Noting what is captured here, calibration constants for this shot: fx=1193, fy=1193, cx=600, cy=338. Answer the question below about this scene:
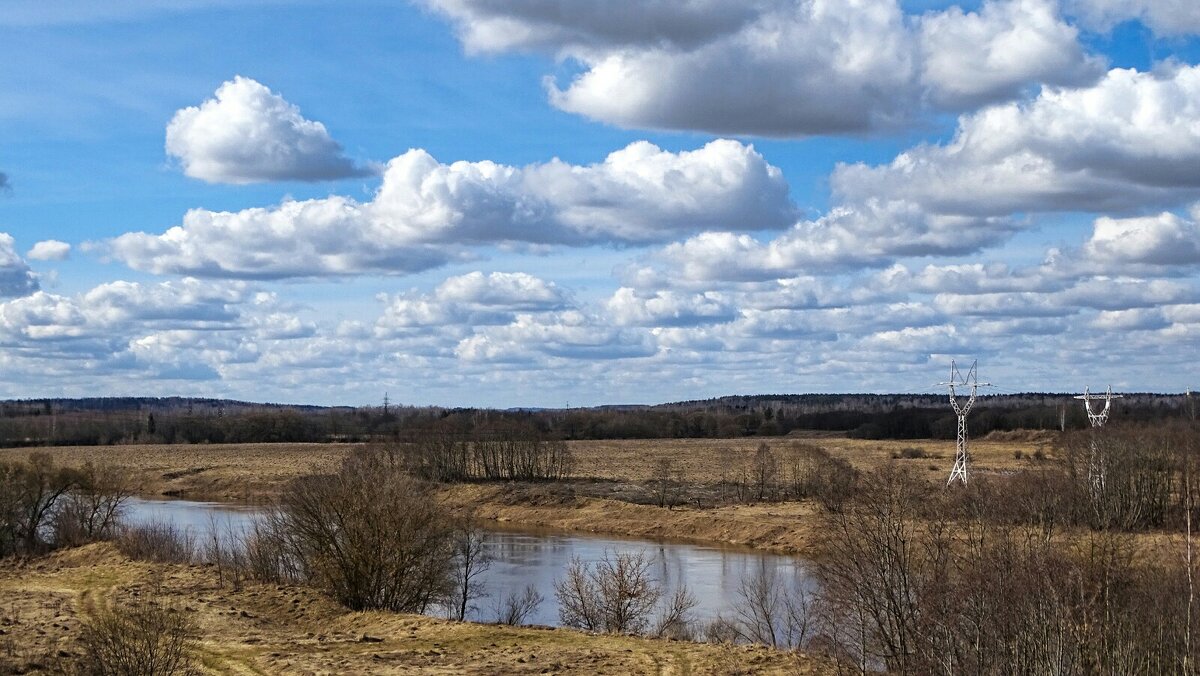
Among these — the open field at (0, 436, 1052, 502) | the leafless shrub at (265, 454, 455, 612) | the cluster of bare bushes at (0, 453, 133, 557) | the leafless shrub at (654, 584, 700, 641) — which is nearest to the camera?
the leafless shrub at (654, 584, 700, 641)

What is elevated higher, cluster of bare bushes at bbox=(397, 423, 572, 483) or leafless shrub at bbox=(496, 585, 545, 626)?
cluster of bare bushes at bbox=(397, 423, 572, 483)

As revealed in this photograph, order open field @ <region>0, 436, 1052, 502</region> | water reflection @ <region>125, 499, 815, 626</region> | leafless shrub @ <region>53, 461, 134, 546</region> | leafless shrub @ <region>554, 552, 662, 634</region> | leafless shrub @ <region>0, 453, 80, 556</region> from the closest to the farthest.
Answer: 1. leafless shrub @ <region>554, 552, 662, 634</region>
2. water reflection @ <region>125, 499, 815, 626</region>
3. leafless shrub @ <region>0, 453, 80, 556</region>
4. leafless shrub @ <region>53, 461, 134, 546</region>
5. open field @ <region>0, 436, 1052, 502</region>

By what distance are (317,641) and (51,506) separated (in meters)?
29.8

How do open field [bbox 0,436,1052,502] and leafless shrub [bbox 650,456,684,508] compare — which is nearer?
leafless shrub [bbox 650,456,684,508]

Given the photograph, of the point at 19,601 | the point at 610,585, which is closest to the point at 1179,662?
the point at 610,585

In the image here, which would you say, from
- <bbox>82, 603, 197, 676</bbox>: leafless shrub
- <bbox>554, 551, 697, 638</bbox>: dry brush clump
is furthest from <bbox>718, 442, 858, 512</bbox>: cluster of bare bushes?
<bbox>82, 603, 197, 676</bbox>: leafless shrub

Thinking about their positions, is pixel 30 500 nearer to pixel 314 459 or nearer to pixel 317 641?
pixel 317 641

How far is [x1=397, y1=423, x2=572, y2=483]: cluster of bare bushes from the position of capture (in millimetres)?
92188

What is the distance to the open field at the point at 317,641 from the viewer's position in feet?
76.8

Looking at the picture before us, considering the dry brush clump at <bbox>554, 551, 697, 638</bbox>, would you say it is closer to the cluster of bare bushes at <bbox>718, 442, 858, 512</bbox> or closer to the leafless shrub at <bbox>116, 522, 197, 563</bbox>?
the leafless shrub at <bbox>116, 522, 197, 563</bbox>

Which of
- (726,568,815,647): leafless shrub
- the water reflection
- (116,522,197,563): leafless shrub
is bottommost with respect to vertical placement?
the water reflection

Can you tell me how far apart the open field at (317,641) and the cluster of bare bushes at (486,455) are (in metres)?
56.7

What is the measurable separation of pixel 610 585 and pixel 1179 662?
16868mm

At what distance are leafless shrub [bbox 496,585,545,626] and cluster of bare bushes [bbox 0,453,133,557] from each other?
18177 mm
